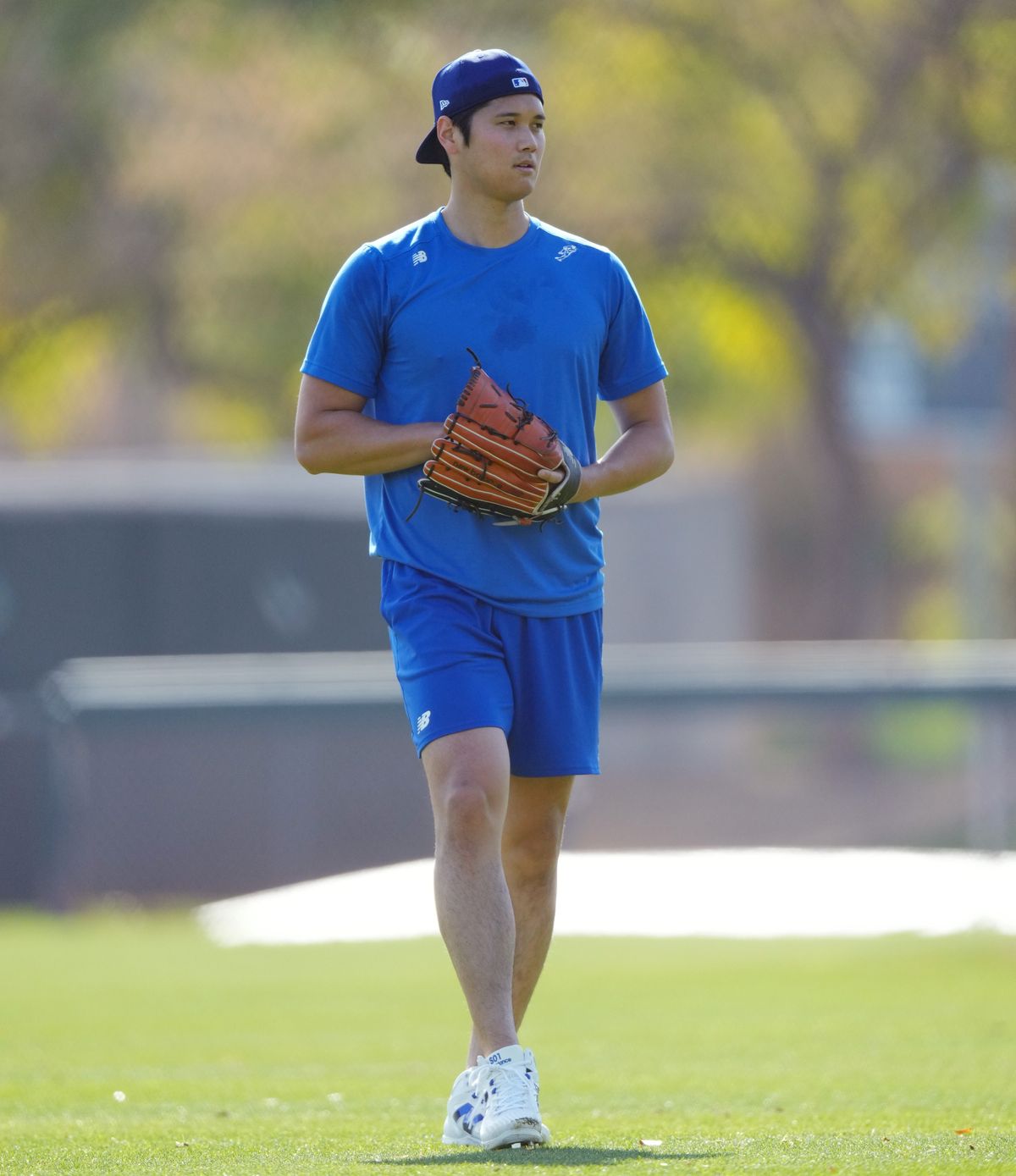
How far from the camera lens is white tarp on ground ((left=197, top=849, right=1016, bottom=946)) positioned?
1266 centimetres

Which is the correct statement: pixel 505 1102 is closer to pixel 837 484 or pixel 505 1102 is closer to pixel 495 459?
pixel 495 459

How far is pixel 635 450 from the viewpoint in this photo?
16.7 feet

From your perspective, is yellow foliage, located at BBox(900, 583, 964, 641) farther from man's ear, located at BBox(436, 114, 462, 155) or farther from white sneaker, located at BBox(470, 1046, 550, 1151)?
white sneaker, located at BBox(470, 1046, 550, 1151)

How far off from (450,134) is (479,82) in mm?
140

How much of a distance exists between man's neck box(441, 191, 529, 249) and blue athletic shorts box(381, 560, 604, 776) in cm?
77

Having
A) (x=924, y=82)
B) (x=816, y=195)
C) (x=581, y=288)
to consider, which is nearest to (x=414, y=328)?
(x=581, y=288)

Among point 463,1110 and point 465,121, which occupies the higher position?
point 465,121

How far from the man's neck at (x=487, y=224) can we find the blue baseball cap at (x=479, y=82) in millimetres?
205

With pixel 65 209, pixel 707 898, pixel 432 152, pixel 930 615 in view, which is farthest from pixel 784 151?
pixel 930 615

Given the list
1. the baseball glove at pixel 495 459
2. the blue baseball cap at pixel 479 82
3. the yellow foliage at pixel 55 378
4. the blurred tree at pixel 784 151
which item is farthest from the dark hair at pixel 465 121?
the yellow foliage at pixel 55 378

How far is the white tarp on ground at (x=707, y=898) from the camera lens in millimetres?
12656

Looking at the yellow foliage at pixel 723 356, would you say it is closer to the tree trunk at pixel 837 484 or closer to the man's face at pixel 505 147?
the tree trunk at pixel 837 484

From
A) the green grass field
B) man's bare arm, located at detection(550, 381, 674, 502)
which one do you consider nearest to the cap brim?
man's bare arm, located at detection(550, 381, 674, 502)

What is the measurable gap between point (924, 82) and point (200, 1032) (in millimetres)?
12814
